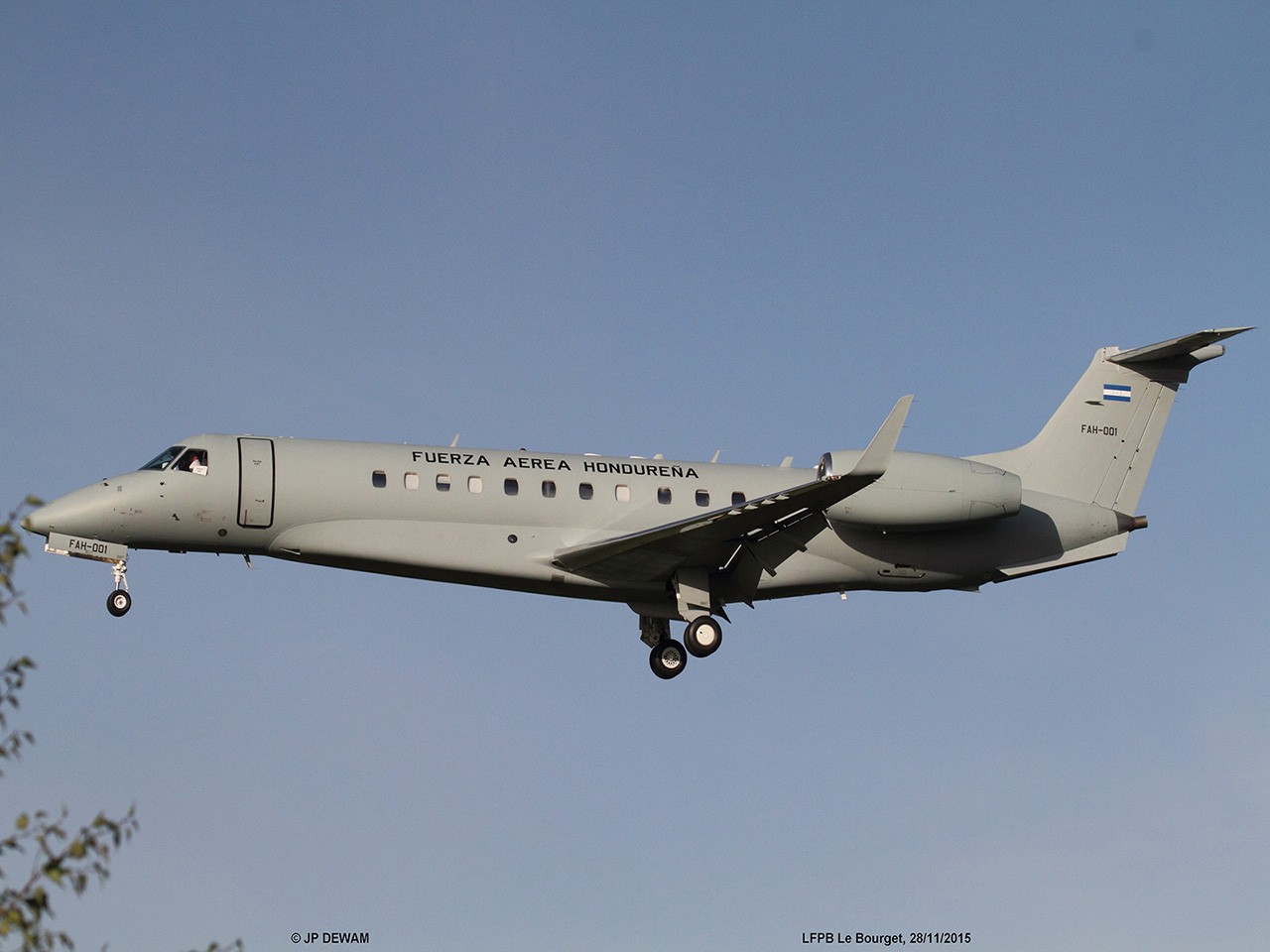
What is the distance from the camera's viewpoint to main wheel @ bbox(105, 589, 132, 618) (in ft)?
84.5

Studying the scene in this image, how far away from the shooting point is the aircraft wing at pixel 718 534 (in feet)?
78.6

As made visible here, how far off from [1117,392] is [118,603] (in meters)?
19.3

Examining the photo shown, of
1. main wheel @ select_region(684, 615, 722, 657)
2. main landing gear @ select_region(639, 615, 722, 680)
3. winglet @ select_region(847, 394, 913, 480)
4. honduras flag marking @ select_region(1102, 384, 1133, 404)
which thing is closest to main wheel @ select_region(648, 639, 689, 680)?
main landing gear @ select_region(639, 615, 722, 680)

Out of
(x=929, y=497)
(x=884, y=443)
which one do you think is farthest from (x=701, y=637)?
(x=884, y=443)

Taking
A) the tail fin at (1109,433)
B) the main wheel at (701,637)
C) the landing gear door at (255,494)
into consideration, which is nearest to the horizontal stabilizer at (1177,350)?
the tail fin at (1109,433)

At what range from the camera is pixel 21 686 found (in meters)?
8.13

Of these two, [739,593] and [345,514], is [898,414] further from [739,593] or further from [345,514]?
[345,514]

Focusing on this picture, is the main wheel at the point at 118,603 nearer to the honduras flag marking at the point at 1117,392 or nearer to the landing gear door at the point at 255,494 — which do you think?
the landing gear door at the point at 255,494

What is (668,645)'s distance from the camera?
29.1 meters

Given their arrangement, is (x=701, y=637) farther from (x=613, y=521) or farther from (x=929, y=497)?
(x=929, y=497)

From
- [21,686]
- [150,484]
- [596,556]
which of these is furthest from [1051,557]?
[21,686]

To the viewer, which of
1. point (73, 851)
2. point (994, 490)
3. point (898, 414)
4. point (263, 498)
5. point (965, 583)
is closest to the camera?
point (73, 851)

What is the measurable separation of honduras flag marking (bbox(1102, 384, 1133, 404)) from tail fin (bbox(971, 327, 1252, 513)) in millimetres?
18

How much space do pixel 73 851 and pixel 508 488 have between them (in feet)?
61.7
